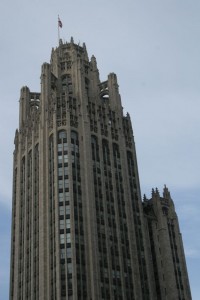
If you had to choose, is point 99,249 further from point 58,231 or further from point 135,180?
point 135,180

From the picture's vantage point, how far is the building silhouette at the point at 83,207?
359 ft

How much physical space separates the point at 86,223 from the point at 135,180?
946 inches

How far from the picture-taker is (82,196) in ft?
389

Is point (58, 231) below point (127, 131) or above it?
below

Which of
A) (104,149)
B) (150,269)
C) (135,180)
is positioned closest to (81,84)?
(104,149)

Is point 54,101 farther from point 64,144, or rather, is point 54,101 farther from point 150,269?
point 150,269

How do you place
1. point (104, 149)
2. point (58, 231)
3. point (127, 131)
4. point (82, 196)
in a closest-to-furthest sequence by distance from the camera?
1. point (58, 231)
2. point (82, 196)
3. point (104, 149)
4. point (127, 131)

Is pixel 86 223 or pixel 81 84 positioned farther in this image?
pixel 81 84

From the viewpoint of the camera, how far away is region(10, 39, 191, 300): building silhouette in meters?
109

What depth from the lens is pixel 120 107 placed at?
479 ft

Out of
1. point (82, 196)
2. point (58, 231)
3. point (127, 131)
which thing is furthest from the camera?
point (127, 131)

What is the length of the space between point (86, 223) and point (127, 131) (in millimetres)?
35893

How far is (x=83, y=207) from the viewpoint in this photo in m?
117

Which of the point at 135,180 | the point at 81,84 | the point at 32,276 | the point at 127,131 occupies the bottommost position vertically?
the point at 32,276
